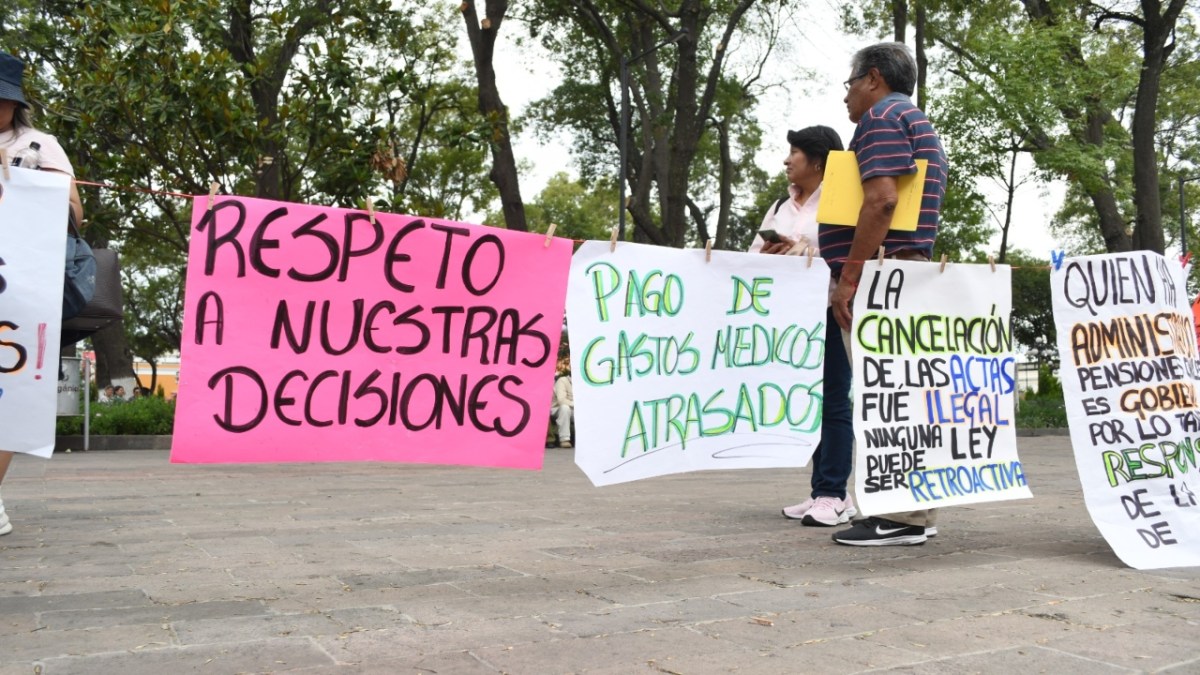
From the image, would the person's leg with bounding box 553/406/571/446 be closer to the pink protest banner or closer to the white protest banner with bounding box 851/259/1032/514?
the white protest banner with bounding box 851/259/1032/514

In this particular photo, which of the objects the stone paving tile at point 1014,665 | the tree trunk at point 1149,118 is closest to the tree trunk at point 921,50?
the tree trunk at point 1149,118

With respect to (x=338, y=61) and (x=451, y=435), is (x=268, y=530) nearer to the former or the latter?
(x=451, y=435)

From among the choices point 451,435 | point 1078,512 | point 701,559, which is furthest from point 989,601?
point 1078,512

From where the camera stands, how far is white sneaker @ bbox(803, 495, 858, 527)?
5.57 m

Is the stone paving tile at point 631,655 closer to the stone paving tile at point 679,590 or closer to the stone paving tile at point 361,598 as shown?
the stone paving tile at point 679,590

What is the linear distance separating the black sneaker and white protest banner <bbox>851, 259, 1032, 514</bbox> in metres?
0.18

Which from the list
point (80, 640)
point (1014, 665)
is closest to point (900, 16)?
point (1014, 665)

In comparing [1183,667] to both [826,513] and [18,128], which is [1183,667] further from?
[18,128]

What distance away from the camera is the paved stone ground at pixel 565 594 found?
2.96 meters

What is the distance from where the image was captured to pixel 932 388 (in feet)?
16.1

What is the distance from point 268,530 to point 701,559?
2216 mm

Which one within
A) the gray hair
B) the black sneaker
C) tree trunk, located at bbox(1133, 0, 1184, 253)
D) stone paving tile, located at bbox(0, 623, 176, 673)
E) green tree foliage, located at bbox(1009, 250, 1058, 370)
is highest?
tree trunk, located at bbox(1133, 0, 1184, 253)

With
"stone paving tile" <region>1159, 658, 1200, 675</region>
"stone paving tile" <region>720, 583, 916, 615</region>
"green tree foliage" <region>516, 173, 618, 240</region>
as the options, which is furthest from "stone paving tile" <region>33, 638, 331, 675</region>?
"green tree foliage" <region>516, 173, 618, 240</region>

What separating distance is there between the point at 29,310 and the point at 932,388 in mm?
3503
